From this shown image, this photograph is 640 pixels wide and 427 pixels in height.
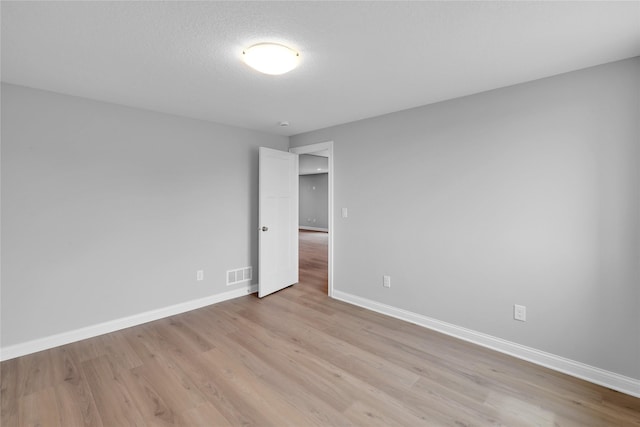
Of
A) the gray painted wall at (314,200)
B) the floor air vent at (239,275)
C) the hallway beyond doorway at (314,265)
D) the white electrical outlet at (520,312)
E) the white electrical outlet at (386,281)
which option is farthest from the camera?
the gray painted wall at (314,200)

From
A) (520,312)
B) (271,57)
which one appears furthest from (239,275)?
(520,312)

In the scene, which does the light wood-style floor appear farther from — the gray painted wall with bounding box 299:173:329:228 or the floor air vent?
the gray painted wall with bounding box 299:173:329:228

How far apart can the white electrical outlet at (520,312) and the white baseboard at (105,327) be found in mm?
3235

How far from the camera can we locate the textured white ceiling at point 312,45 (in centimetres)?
153

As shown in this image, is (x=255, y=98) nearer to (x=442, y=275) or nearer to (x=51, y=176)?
(x=51, y=176)

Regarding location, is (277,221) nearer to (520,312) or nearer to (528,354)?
(520,312)

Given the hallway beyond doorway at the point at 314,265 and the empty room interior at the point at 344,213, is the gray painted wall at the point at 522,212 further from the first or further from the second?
the hallway beyond doorway at the point at 314,265

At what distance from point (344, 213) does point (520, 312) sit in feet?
7.04

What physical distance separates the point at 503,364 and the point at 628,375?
2.48ft

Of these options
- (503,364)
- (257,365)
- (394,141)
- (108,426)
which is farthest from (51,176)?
(503,364)

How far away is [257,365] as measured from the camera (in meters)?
2.33

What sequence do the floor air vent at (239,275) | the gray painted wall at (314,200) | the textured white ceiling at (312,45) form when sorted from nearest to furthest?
the textured white ceiling at (312,45), the floor air vent at (239,275), the gray painted wall at (314,200)

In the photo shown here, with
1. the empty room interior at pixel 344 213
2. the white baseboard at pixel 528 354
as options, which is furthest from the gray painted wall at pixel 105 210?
the white baseboard at pixel 528 354

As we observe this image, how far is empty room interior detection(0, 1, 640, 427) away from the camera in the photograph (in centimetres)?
176
